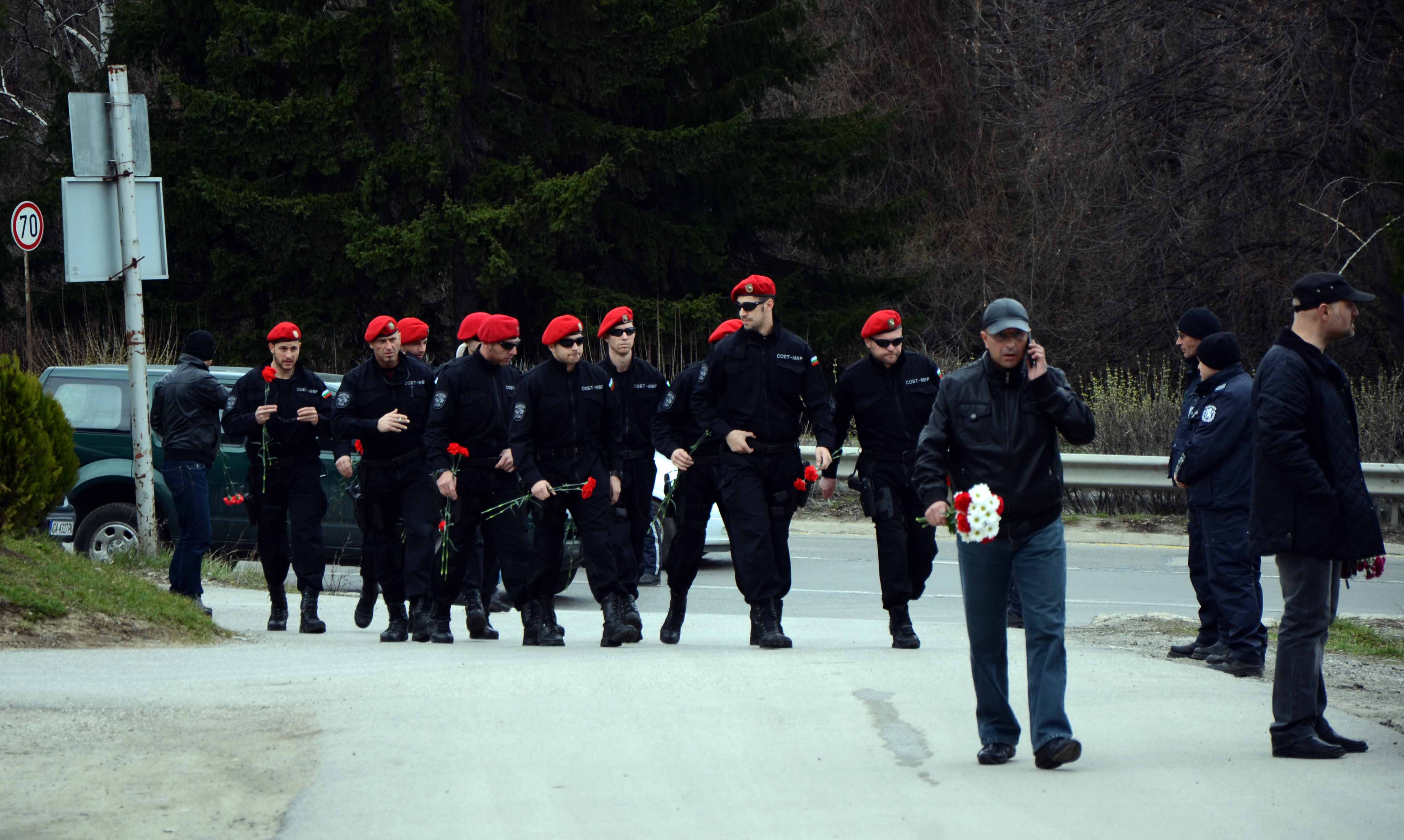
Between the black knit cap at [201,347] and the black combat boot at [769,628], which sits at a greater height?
the black knit cap at [201,347]

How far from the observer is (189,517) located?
1141cm

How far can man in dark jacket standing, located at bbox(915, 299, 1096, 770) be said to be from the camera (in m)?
6.36

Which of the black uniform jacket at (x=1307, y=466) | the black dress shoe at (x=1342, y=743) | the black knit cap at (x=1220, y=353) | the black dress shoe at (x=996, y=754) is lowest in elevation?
the black dress shoe at (x=1342, y=743)

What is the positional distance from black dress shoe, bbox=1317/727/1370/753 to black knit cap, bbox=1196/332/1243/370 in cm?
312

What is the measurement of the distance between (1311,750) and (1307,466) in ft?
3.65

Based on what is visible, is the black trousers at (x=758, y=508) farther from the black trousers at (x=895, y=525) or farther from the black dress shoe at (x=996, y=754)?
the black dress shoe at (x=996, y=754)

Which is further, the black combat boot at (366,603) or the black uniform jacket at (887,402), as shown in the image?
the black combat boot at (366,603)

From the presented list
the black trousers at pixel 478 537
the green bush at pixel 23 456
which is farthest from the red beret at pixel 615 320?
the green bush at pixel 23 456

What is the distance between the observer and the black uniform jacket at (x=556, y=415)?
32.2 feet

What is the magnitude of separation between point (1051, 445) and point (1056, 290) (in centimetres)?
2785

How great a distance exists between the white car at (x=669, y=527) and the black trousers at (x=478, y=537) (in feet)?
11.6

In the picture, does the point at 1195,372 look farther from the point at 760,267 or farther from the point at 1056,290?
the point at 1056,290

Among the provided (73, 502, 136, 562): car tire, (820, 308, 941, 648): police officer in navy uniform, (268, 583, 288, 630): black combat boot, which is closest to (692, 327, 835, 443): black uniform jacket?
(820, 308, 941, 648): police officer in navy uniform

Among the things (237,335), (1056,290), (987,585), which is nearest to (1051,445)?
(987,585)
